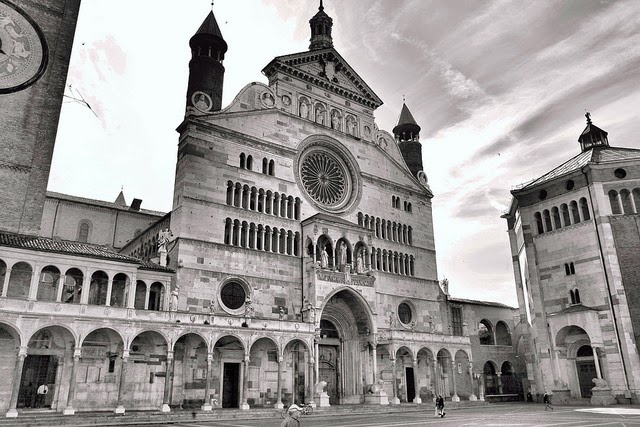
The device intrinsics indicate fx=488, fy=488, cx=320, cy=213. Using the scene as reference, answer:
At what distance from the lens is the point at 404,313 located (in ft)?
132

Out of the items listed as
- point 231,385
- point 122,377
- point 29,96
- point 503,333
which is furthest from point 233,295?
point 503,333

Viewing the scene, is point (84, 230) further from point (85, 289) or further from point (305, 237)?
point (85, 289)

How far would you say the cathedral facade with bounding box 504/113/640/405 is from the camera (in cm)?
3544

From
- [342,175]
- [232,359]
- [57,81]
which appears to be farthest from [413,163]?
[57,81]

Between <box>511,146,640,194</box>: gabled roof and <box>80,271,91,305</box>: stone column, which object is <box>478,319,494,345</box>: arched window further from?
<box>80,271,91,305</box>: stone column

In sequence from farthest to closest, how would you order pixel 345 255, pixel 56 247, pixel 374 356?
1. pixel 345 255
2. pixel 374 356
3. pixel 56 247

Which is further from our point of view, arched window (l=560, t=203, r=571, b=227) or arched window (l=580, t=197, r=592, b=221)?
arched window (l=560, t=203, r=571, b=227)

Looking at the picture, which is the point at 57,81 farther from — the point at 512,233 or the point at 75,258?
the point at 512,233

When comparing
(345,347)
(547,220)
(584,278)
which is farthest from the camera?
(547,220)

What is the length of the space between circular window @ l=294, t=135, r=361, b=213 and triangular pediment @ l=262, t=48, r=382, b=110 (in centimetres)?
511

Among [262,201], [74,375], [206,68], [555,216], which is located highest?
[206,68]

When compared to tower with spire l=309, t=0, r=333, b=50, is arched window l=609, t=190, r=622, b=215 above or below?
below

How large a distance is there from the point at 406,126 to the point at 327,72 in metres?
11.6

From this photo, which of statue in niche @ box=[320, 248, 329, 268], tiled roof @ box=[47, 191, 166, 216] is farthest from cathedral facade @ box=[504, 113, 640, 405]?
tiled roof @ box=[47, 191, 166, 216]
